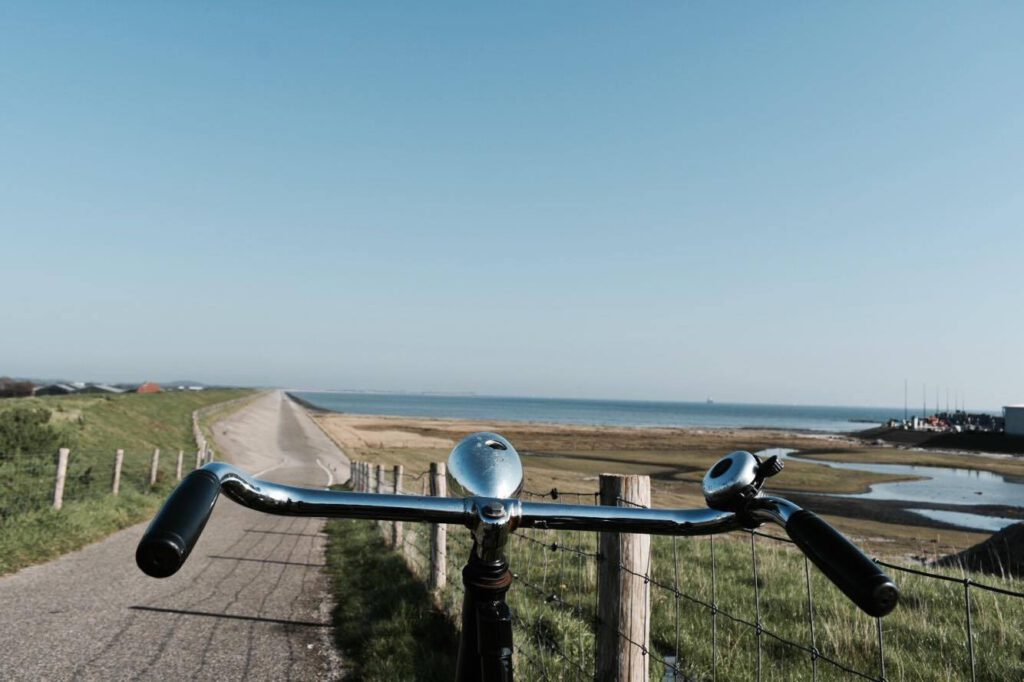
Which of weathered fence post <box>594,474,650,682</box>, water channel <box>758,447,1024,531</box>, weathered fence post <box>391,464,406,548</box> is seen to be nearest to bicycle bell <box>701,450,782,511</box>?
weathered fence post <box>594,474,650,682</box>

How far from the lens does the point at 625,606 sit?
10.3 ft

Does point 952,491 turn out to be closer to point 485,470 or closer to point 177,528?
point 485,470

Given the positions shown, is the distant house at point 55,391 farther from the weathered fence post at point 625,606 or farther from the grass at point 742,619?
the weathered fence post at point 625,606

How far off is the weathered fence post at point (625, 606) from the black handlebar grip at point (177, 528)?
7.52 feet

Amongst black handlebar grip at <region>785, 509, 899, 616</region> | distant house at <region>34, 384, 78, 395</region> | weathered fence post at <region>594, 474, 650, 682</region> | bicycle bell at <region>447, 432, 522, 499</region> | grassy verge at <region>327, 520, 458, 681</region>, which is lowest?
grassy verge at <region>327, 520, 458, 681</region>

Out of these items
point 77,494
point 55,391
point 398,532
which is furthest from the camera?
point 55,391

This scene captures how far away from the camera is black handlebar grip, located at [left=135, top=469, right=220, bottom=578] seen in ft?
3.21

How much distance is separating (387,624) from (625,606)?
3.57 metres

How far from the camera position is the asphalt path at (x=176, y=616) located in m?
5.36

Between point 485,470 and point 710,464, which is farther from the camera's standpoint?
point 710,464

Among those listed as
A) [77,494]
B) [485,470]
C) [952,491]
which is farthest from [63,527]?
[952,491]

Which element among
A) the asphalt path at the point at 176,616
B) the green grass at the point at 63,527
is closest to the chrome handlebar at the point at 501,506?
the asphalt path at the point at 176,616

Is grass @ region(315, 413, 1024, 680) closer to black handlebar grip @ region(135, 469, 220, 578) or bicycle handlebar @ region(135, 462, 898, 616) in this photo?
bicycle handlebar @ region(135, 462, 898, 616)

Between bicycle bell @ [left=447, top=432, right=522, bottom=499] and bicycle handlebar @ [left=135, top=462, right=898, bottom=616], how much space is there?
0.06 m
